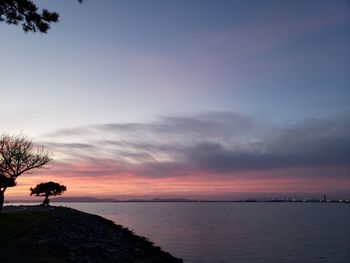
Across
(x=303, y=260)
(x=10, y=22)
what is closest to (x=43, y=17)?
(x=10, y=22)

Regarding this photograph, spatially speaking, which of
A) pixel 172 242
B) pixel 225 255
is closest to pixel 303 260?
pixel 225 255

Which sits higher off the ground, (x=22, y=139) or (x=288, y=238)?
(x=22, y=139)

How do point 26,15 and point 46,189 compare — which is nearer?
point 26,15

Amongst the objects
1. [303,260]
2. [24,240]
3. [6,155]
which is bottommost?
[303,260]

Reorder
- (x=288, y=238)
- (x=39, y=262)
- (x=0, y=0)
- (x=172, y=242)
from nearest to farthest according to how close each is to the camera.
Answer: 1. (x=0, y=0)
2. (x=39, y=262)
3. (x=172, y=242)
4. (x=288, y=238)

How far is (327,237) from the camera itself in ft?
233

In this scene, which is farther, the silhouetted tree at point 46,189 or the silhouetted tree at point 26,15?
the silhouetted tree at point 46,189

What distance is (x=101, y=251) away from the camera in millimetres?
29172

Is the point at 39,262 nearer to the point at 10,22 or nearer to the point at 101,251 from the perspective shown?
the point at 101,251

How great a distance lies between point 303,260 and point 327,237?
2830 centimetres

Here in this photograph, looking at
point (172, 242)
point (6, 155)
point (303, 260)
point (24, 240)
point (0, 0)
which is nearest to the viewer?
point (0, 0)

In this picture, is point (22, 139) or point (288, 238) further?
point (288, 238)

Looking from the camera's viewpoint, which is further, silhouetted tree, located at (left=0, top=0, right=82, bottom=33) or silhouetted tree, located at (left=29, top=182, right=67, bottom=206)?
silhouetted tree, located at (left=29, top=182, right=67, bottom=206)

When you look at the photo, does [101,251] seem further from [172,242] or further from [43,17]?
[172,242]
